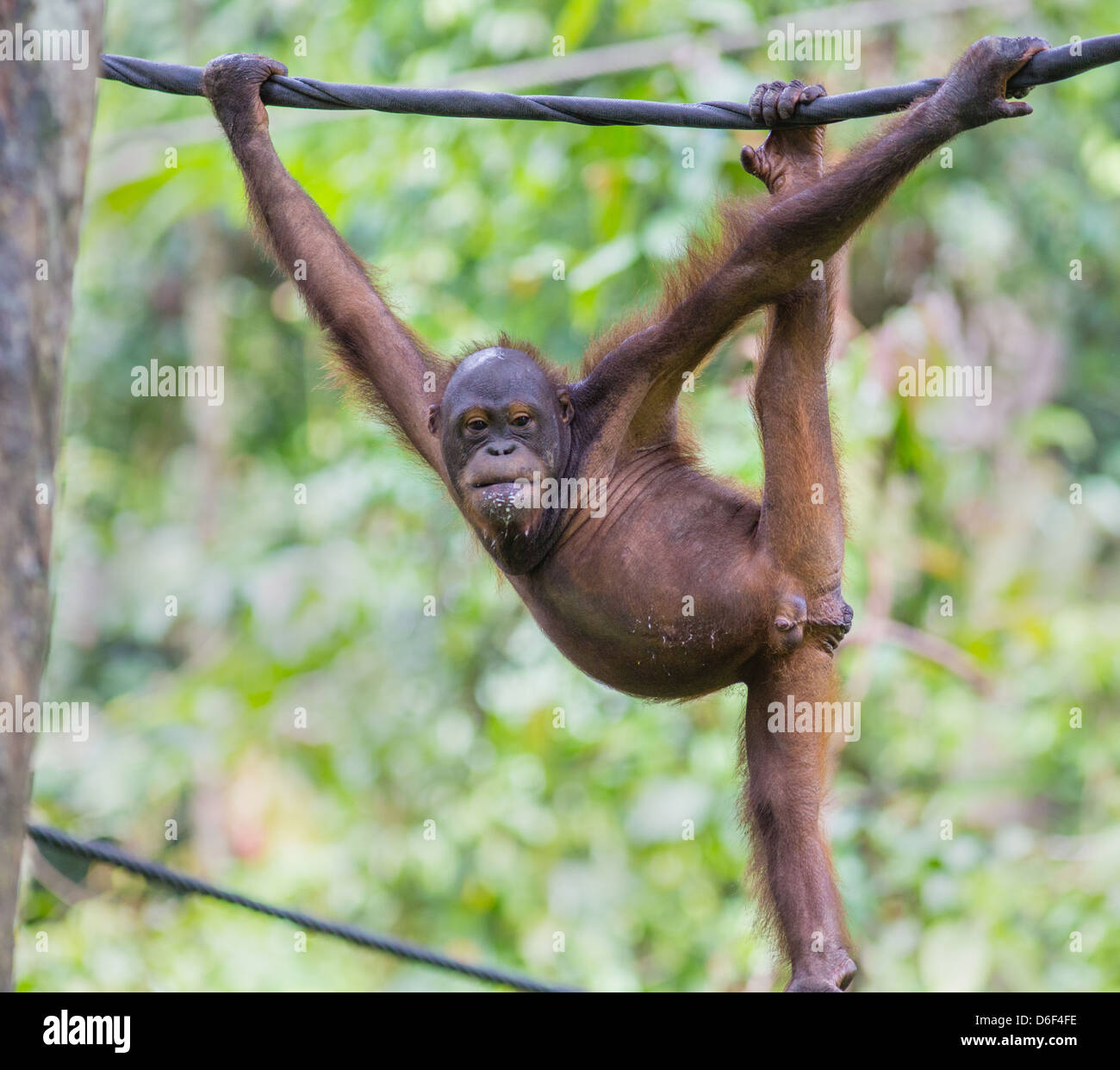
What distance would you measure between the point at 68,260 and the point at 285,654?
557 centimetres

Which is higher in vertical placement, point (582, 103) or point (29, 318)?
point (582, 103)

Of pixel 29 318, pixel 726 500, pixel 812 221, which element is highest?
pixel 812 221

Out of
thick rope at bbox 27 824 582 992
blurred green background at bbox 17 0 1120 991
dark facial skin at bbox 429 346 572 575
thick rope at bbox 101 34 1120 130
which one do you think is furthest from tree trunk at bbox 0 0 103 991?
blurred green background at bbox 17 0 1120 991

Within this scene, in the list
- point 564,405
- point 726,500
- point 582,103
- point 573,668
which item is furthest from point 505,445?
point 573,668

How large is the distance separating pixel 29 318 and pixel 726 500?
2.28 m

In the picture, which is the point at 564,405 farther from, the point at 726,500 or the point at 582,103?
the point at 582,103

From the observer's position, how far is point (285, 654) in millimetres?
7645

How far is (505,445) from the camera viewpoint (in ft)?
12.1

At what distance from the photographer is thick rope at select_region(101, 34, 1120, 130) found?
3326 mm

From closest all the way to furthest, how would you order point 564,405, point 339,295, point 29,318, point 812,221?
point 29,318 < point 812,221 < point 564,405 < point 339,295

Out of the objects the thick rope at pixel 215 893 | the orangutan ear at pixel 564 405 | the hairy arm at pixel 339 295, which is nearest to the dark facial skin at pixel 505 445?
the orangutan ear at pixel 564 405

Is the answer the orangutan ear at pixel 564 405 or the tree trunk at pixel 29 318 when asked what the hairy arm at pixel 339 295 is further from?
the tree trunk at pixel 29 318

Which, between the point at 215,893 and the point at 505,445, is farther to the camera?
the point at 215,893

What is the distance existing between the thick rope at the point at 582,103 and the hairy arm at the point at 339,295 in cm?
51
